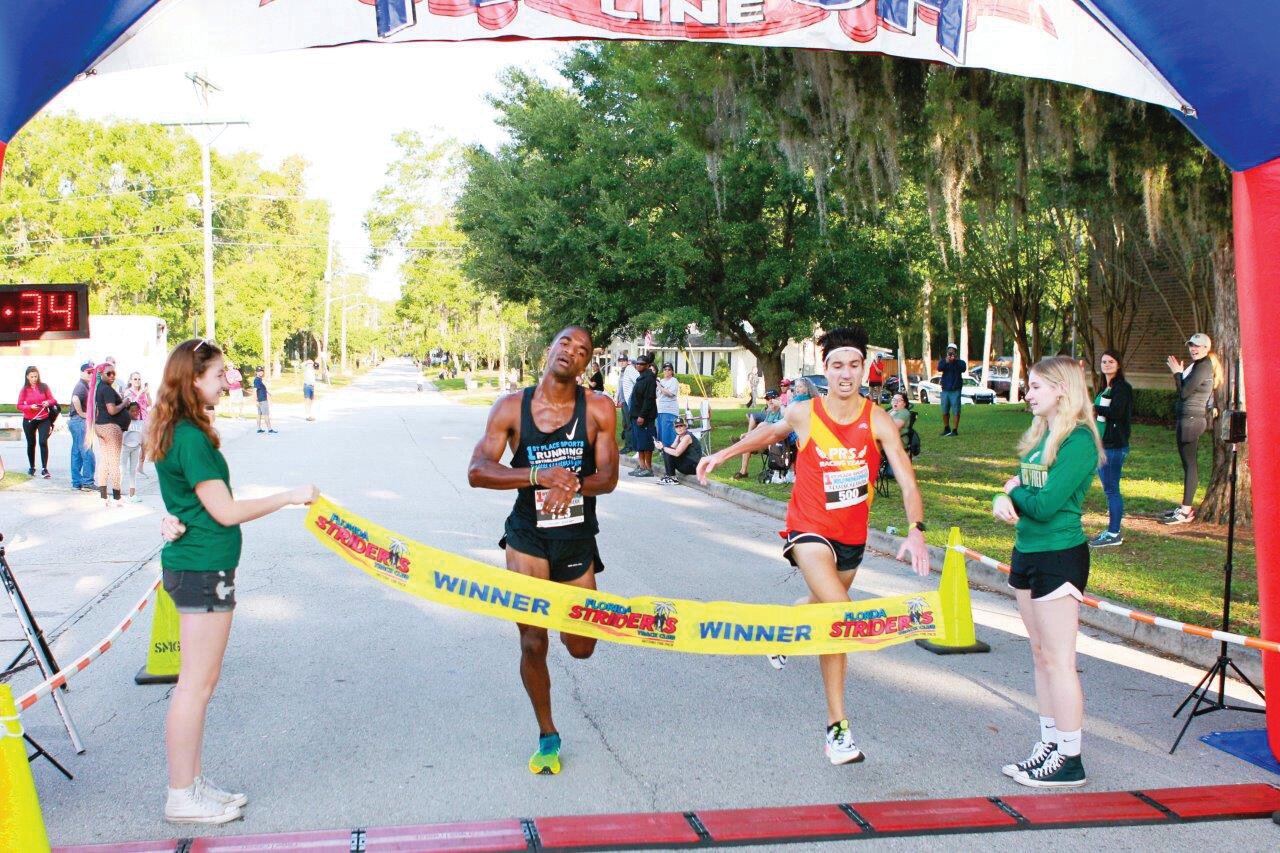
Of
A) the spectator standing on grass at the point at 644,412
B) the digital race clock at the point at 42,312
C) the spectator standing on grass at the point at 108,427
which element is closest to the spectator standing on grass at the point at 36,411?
the spectator standing on grass at the point at 108,427

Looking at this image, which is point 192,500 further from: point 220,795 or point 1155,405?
point 1155,405

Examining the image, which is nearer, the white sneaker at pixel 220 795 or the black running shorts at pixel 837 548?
the white sneaker at pixel 220 795

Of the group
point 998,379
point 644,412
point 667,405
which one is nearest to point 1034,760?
point 644,412

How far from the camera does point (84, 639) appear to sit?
7.36 m

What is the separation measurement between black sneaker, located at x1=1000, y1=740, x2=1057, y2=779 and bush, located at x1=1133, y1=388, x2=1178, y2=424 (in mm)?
25038

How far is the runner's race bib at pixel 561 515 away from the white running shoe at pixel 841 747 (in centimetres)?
159

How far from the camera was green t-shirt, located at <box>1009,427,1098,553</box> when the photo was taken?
478cm

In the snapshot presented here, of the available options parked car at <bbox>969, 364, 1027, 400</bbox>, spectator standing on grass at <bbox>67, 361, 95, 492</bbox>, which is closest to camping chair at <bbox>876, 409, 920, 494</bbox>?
spectator standing on grass at <bbox>67, 361, 95, 492</bbox>

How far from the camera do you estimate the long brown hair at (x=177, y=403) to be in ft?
14.1

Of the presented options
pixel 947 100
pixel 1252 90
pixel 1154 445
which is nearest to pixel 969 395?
pixel 1154 445

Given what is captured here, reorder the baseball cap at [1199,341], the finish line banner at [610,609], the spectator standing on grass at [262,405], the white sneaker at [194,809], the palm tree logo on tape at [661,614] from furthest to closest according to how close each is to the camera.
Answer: the spectator standing on grass at [262,405]
the baseball cap at [1199,341]
the palm tree logo on tape at [661,614]
the finish line banner at [610,609]
the white sneaker at [194,809]

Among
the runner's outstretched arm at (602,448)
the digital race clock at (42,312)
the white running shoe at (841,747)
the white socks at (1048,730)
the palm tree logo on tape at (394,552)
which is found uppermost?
the digital race clock at (42,312)

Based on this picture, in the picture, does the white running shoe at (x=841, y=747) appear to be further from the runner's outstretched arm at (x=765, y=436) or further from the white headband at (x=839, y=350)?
the white headband at (x=839, y=350)

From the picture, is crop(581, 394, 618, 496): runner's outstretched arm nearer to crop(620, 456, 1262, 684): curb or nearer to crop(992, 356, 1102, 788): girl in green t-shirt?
crop(992, 356, 1102, 788): girl in green t-shirt
